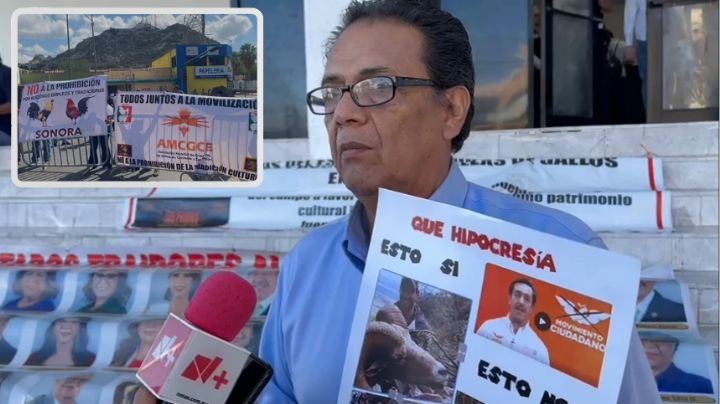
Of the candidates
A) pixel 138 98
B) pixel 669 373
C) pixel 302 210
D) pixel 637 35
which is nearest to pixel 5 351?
pixel 302 210

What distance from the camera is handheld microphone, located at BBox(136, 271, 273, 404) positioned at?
1181 millimetres

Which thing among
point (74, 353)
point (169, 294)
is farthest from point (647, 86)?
point (74, 353)

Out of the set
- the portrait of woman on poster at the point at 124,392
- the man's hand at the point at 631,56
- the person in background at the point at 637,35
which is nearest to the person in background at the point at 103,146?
the portrait of woman on poster at the point at 124,392

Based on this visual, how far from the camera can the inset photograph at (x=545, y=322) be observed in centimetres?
101

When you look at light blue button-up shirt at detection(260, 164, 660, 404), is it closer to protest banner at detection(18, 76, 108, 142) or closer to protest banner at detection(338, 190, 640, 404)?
protest banner at detection(338, 190, 640, 404)

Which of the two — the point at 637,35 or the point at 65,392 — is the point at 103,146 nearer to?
the point at 65,392

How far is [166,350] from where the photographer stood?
1224 millimetres

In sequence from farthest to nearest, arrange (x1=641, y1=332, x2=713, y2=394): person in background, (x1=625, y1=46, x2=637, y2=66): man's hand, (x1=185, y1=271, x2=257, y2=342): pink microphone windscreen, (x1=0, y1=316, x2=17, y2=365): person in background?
1. (x1=625, y1=46, x2=637, y2=66): man's hand
2. (x1=0, y1=316, x2=17, y2=365): person in background
3. (x1=641, y1=332, x2=713, y2=394): person in background
4. (x1=185, y1=271, x2=257, y2=342): pink microphone windscreen

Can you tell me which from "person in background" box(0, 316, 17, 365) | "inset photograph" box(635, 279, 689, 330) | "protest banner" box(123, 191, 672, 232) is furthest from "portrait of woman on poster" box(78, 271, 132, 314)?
"inset photograph" box(635, 279, 689, 330)

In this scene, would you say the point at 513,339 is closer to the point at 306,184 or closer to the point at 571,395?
the point at 571,395

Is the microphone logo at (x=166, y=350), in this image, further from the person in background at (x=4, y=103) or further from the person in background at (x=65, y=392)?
the person in background at (x=4, y=103)

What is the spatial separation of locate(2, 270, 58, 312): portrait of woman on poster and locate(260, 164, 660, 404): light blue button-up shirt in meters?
3.24

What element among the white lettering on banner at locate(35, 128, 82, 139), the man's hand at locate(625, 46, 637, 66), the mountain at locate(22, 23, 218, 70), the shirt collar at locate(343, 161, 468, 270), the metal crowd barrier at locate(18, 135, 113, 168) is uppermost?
the man's hand at locate(625, 46, 637, 66)

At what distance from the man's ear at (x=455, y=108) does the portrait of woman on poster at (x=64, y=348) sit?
124 inches
